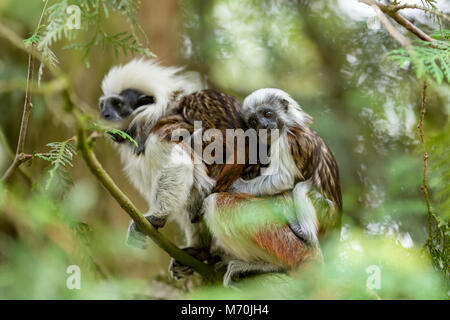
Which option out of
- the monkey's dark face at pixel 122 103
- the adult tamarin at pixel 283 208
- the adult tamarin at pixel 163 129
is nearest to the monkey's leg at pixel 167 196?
the adult tamarin at pixel 163 129

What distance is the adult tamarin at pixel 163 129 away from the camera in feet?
11.2

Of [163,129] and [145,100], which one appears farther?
[145,100]

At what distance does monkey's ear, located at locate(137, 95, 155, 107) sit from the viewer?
3.86 m

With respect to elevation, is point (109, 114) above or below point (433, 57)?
above

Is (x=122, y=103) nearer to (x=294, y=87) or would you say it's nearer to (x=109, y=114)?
(x=109, y=114)

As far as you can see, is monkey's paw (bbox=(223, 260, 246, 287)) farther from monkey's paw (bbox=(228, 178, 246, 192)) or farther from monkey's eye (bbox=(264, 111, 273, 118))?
monkey's eye (bbox=(264, 111, 273, 118))

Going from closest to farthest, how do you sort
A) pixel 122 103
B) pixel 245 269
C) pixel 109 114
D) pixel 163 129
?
pixel 245 269
pixel 163 129
pixel 109 114
pixel 122 103

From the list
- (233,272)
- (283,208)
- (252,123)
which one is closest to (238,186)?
(283,208)

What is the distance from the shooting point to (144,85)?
386cm

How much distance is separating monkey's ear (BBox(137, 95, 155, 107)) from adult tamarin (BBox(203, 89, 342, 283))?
1006mm

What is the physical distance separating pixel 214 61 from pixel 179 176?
2779mm

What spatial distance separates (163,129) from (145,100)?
0.45 meters

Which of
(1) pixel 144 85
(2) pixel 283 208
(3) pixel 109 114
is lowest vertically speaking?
(2) pixel 283 208
